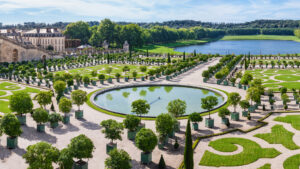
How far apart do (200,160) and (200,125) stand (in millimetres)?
8998

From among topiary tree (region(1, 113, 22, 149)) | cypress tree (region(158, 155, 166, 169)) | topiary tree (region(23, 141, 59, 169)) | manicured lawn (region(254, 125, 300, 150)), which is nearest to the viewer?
topiary tree (region(23, 141, 59, 169))

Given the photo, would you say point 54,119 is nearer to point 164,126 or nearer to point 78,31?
point 164,126

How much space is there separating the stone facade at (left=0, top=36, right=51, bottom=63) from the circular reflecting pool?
194 feet

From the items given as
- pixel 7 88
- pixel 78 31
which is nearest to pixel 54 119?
pixel 7 88

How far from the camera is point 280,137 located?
28.2 m

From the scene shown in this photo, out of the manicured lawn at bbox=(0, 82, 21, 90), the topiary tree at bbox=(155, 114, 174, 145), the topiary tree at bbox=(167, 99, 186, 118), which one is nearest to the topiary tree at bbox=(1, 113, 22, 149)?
the topiary tree at bbox=(155, 114, 174, 145)

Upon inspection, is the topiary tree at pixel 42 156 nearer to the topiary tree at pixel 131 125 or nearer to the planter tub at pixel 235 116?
the topiary tree at pixel 131 125

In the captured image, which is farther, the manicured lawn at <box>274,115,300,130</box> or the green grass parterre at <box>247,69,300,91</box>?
the green grass parterre at <box>247,69,300,91</box>

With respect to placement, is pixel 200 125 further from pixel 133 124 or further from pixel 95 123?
pixel 95 123

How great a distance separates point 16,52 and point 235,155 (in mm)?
92002

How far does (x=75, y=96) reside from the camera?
34844mm

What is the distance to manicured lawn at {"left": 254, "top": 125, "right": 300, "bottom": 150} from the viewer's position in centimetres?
2645

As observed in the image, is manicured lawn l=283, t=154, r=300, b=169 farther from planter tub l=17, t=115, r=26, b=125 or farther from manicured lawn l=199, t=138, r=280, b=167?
planter tub l=17, t=115, r=26, b=125

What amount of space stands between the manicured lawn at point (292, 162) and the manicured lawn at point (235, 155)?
1.20m
